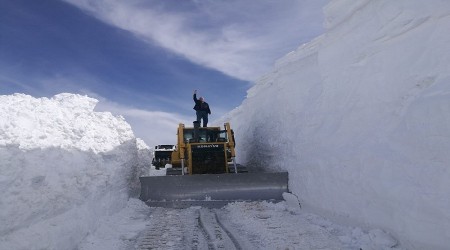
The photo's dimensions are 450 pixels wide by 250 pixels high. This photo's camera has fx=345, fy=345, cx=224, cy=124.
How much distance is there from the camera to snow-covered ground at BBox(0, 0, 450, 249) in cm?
455

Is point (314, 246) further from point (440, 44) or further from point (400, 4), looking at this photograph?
point (400, 4)

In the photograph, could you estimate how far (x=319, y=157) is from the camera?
797 cm

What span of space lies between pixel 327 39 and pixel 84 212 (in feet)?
23.4

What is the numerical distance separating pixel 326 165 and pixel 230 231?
257cm

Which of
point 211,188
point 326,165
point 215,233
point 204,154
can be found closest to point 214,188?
point 211,188

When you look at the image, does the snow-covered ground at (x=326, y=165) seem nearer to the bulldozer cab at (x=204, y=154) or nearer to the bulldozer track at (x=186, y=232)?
the bulldozer track at (x=186, y=232)

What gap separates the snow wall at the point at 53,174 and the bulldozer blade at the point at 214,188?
103 centimetres

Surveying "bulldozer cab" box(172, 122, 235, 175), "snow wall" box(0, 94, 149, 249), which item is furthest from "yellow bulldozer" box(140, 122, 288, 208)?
"bulldozer cab" box(172, 122, 235, 175)

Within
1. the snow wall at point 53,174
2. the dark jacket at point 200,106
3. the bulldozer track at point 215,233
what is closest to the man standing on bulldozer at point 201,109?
the dark jacket at point 200,106

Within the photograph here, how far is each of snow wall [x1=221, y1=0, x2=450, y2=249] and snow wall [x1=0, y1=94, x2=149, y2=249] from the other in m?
4.70

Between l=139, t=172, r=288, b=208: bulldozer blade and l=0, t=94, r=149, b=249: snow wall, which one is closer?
l=0, t=94, r=149, b=249: snow wall

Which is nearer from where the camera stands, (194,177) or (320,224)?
(320,224)

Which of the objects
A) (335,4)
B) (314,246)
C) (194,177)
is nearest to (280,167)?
(194,177)

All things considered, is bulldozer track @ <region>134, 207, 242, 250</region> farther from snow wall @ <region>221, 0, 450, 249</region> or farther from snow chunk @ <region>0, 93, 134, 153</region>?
snow wall @ <region>221, 0, 450, 249</region>
